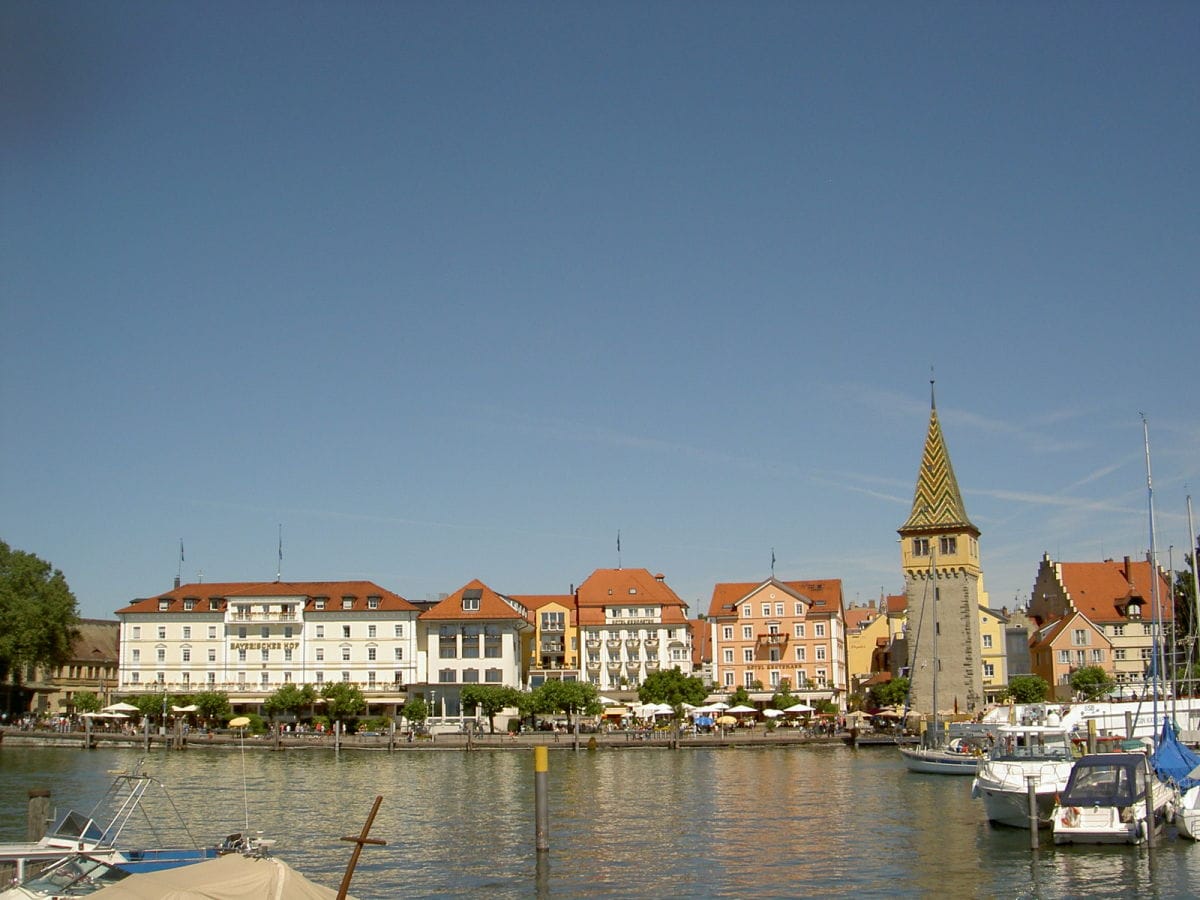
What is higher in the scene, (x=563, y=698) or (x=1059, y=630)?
(x=1059, y=630)

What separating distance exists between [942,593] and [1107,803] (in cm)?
6782

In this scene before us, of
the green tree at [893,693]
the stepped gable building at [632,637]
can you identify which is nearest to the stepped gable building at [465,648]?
the stepped gable building at [632,637]

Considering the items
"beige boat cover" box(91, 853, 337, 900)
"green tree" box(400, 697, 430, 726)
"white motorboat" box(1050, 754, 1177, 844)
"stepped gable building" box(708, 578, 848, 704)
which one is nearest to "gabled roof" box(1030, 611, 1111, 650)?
"stepped gable building" box(708, 578, 848, 704)

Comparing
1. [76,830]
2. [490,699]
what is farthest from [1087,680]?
[76,830]

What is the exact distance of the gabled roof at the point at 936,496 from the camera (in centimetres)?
10425

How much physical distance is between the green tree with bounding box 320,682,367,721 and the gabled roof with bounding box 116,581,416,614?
9.23 m

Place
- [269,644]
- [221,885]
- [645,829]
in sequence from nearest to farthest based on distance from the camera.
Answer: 1. [221,885]
2. [645,829]
3. [269,644]

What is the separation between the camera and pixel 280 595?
10762cm

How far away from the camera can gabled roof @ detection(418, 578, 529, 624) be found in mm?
107062

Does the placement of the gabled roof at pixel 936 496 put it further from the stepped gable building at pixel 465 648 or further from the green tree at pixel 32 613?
the green tree at pixel 32 613

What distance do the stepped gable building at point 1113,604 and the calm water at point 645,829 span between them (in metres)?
43.3

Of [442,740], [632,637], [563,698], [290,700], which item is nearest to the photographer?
[442,740]

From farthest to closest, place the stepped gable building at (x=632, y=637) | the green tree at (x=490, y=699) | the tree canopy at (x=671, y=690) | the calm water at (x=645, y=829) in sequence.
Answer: the stepped gable building at (x=632, y=637) → the tree canopy at (x=671, y=690) → the green tree at (x=490, y=699) → the calm water at (x=645, y=829)

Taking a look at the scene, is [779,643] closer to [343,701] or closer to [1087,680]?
[1087,680]
